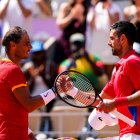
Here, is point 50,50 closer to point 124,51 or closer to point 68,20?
point 68,20

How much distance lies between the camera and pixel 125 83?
19.5 feet

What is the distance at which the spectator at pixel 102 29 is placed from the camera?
10.3m

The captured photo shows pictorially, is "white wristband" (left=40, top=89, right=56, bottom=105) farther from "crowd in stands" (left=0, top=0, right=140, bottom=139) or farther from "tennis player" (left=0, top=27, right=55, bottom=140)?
"crowd in stands" (left=0, top=0, right=140, bottom=139)

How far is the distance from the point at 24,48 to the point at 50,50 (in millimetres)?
4413

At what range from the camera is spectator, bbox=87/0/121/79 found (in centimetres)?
1033

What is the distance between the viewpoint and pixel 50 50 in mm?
10578

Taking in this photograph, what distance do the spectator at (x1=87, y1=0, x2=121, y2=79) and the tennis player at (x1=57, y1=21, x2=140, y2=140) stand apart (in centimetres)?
403

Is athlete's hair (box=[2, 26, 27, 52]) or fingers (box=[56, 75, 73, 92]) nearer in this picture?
fingers (box=[56, 75, 73, 92])

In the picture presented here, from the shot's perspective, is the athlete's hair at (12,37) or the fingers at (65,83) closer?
the fingers at (65,83)

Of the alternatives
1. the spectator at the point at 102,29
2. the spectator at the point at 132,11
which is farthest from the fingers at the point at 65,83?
the spectator at the point at 102,29

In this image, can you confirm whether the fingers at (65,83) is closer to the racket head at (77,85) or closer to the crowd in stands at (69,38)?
the racket head at (77,85)

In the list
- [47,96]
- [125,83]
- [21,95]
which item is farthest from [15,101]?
[125,83]

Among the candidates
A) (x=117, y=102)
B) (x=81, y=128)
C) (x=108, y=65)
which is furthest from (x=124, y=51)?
(x=108, y=65)

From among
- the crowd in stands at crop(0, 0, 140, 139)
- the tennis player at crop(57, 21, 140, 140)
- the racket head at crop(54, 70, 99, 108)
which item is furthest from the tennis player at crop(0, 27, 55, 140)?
the crowd in stands at crop(0, 0, 140, 139)
